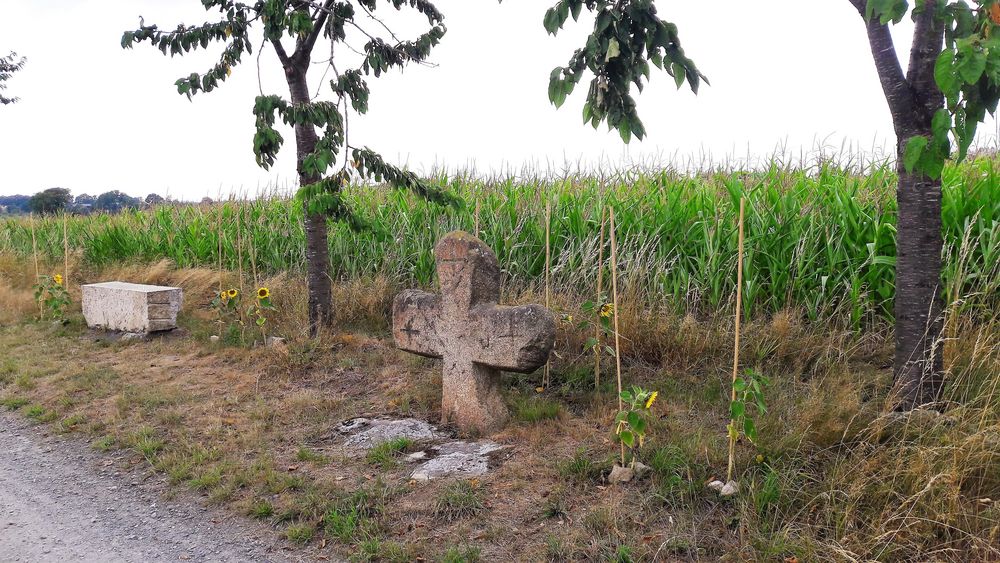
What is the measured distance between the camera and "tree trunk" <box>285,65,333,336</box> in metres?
7.38

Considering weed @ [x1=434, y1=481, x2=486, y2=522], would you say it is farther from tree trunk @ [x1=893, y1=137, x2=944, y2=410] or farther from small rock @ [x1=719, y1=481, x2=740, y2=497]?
tree trunk @ [x1=893, y1=137, x2=944, y2=410]

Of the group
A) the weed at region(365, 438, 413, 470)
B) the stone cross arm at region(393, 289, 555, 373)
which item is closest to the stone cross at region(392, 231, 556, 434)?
the stone cross arm at region(393, 289, 555, 373)

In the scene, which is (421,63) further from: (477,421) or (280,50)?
(477,421)

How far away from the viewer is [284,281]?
31.1ft

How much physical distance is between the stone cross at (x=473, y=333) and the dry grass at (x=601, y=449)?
0.32m

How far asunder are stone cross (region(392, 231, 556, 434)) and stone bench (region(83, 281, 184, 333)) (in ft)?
16.2

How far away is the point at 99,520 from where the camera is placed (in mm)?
4270

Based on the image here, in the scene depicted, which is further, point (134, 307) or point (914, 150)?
point (134, 307)

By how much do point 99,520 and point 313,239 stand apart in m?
3.72

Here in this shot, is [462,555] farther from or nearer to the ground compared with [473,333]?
nearer to the ground

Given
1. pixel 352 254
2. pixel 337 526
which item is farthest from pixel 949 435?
pixel 352 254

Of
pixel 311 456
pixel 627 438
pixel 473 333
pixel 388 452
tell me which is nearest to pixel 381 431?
pixel 388 452

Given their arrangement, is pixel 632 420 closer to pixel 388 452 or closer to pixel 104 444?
pixel 388 452

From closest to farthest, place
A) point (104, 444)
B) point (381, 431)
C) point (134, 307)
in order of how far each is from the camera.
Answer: point (381, 431)
point (104, 444)
point (134, 307)
